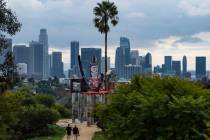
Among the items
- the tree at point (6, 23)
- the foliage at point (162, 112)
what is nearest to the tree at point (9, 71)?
the tree at point (6, 23)

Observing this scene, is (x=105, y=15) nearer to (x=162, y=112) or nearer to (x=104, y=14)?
(x=104, y=14)

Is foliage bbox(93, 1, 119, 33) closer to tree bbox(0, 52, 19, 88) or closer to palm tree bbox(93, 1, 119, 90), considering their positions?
palm tree bbox(93, 1, 119, 90)

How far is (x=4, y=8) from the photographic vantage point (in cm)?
2208

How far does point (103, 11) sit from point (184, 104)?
162ft

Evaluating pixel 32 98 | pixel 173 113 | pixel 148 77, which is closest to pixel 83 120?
pixel 32 98

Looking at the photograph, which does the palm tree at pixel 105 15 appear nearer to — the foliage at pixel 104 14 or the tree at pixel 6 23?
the foliage at pixel 104 14

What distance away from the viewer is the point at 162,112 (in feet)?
96.1

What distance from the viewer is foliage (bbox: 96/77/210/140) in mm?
28516

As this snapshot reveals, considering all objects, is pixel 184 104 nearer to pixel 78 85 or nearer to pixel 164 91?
pixel 164 91

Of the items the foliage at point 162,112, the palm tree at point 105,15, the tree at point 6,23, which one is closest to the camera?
the tree at point 6,23

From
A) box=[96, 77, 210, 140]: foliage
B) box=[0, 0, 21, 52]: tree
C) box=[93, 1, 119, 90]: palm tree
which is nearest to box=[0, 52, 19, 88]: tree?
box=[0, 0, 21, 52]: tree

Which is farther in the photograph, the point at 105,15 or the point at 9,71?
the point at 105,15

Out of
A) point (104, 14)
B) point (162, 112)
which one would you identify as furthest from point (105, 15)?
point (162, 112)

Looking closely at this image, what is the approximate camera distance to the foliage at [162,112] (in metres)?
28.5
